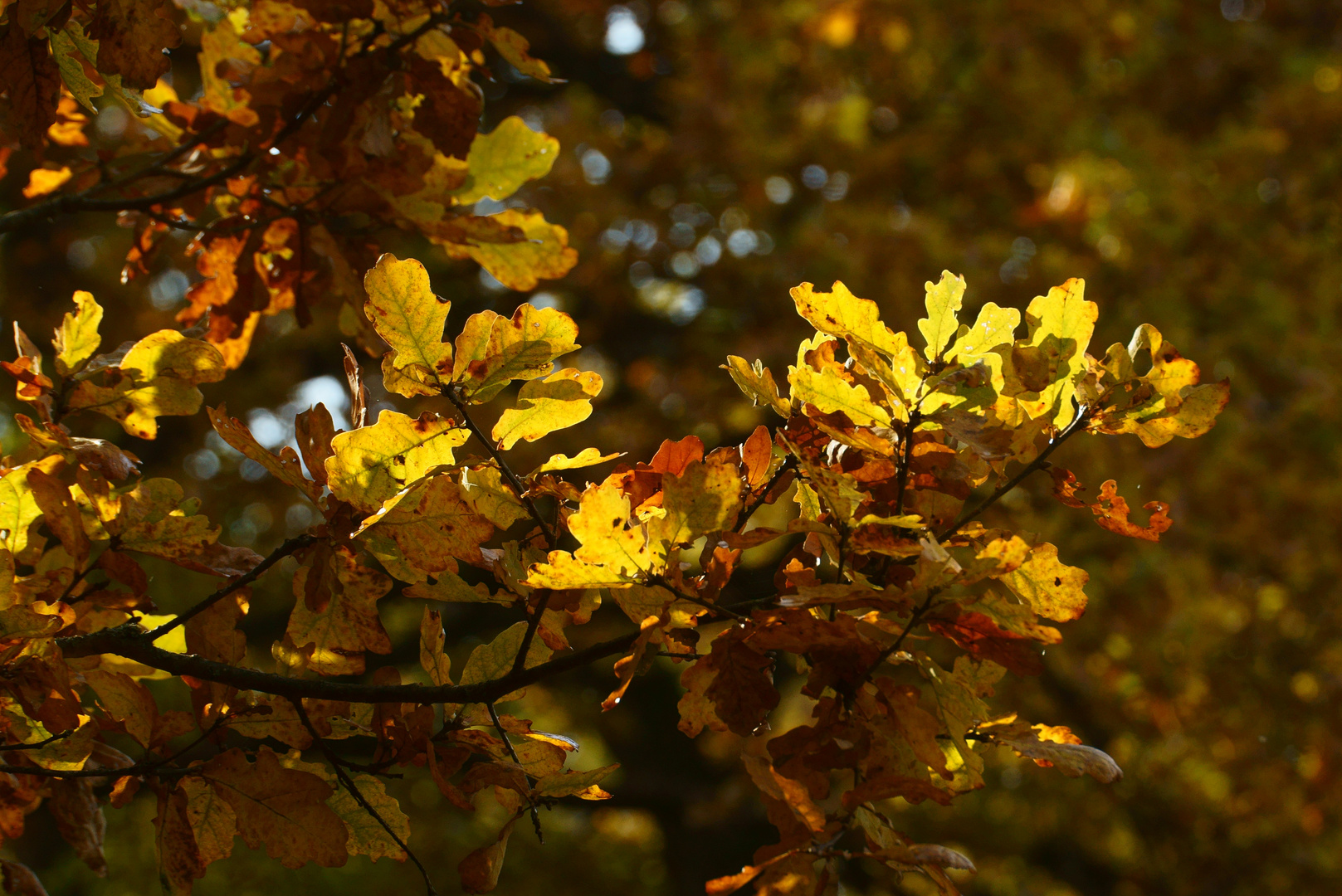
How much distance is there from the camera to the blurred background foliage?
4.57 m

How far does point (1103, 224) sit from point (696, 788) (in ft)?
12.9

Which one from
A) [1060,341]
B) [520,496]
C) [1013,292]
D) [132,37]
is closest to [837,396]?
[1060,341]

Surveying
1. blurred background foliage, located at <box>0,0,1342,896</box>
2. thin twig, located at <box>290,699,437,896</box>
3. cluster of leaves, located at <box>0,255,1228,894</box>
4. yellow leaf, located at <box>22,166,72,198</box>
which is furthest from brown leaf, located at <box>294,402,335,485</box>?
blurred background foliage, located at <box>0,0,1342,896</box>

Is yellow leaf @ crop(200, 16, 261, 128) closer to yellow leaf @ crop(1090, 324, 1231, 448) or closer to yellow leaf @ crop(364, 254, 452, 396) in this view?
yellow leaf @ crop(364, 254, 452, 396)

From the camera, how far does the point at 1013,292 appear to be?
15.1 ft

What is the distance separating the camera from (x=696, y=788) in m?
5.70

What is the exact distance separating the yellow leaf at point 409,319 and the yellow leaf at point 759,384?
0.25 metres

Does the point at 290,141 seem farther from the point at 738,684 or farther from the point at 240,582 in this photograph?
the point at 738,684

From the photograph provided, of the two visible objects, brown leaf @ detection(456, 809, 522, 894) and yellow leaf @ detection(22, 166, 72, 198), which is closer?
brown leaf @ detection(456, 809, 522, 894)

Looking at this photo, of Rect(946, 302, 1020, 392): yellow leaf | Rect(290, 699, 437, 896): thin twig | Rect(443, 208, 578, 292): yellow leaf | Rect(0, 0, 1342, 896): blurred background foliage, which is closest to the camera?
Rect(946, 302, 1020, 392): yellow leaf

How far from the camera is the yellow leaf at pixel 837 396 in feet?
2.71

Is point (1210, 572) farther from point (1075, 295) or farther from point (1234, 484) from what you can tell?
point (1075, 295)

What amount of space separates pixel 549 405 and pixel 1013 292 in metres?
4.16

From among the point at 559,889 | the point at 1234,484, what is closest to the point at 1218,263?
the point at 1234,484
